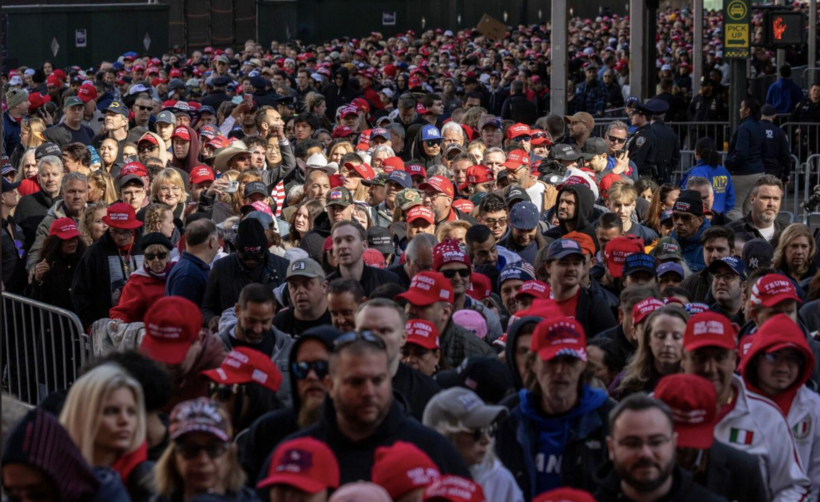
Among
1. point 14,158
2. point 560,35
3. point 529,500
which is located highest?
point 560,35

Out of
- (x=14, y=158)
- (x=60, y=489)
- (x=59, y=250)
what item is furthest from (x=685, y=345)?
(x=14, y=158)

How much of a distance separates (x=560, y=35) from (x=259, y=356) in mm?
15695

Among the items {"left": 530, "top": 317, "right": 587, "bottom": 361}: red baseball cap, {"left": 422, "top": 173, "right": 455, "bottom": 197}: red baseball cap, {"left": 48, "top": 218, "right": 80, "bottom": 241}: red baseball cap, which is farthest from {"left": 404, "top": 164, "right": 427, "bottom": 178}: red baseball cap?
{"left": 530, "top": 317, "right": 587, "bottom": 361}: red baseball cap

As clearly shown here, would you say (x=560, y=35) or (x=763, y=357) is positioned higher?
(x=560, y=35)

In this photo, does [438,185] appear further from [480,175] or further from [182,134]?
[182,134]

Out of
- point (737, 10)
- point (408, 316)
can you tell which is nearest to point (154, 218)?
point (408, 316)

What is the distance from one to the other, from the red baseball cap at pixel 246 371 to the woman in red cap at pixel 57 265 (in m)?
4.33

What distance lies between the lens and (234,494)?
16.0 ft

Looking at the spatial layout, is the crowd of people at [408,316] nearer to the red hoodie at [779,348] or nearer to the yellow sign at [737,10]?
the red hoodie at [779,348]

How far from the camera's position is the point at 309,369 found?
6.17 metres

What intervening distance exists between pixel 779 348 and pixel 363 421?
2.16m

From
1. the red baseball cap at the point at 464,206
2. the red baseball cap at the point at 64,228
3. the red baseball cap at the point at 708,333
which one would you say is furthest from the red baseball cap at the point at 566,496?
the red baseball cap at the point at 464,206

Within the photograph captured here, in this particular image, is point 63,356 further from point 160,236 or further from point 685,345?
point 685,345

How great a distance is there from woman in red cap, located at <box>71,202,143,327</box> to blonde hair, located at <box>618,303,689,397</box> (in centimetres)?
442
